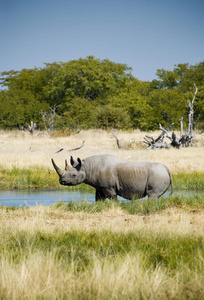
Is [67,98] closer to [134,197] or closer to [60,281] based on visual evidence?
[134,197]

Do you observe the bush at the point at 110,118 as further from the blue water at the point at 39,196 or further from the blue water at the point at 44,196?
the blue water at the point at 39,196

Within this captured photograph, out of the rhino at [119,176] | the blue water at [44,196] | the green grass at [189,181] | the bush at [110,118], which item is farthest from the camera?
the bush at [110,118]

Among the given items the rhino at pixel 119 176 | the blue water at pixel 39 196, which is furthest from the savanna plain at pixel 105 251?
the blue water at pixel 39 196

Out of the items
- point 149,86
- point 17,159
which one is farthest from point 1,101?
point 17,159

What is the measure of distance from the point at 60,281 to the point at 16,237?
227cm

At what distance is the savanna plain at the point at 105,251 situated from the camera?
4211 millimetres

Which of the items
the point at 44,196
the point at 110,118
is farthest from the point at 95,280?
the point at 110,118

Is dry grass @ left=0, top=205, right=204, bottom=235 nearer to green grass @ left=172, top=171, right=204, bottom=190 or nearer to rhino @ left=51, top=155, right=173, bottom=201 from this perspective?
rhino @ left=51, top=155, right=173, bottom=201

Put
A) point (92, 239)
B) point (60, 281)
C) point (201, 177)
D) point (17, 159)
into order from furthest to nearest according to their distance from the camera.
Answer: point (17, 159), point (201, 177), point (92, 239), point (60, 281)

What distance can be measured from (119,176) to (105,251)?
4.95 meters

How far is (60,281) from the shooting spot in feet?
14.4

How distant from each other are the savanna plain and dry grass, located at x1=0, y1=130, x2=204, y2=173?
32.2 ft

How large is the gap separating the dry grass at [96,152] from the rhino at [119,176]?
8007 mm

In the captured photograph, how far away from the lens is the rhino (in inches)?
421
